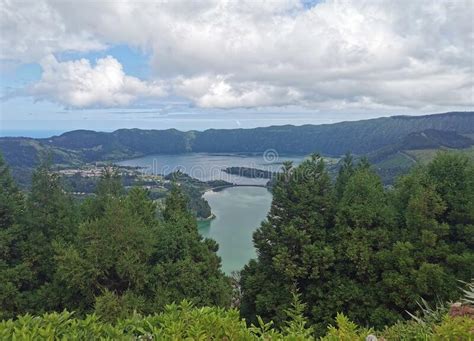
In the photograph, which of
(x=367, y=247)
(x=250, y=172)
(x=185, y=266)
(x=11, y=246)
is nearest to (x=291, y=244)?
(x=367, y=247)

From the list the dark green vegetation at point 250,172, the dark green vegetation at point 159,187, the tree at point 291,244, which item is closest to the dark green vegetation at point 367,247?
the tree at point 291,244

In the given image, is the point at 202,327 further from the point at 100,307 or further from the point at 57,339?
the point at 100,307

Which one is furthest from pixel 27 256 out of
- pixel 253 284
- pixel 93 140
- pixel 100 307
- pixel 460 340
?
pixel 93 140

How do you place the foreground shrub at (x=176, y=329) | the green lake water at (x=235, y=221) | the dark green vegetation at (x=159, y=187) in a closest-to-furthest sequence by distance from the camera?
the foreground shrub at (x=176, y=329)
the green lake water at (x=235, y=221)
the dark green vegetation at (x=159, y=187)

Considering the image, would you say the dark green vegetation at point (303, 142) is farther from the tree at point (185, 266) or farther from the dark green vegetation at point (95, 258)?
the dark green vegetation at point (95, 258)

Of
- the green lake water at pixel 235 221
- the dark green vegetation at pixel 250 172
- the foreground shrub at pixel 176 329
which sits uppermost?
the foreground shrub at pixel 176 329

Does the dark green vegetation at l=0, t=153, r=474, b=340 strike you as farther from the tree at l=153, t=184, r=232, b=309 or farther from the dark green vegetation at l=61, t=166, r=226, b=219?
the dark green vegetation at l=61, t=166, r=226, b=219
